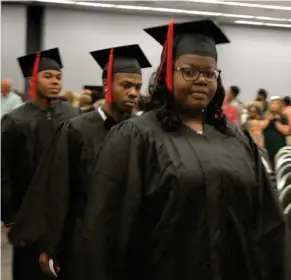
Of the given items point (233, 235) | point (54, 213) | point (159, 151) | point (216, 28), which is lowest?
point (54, 213)

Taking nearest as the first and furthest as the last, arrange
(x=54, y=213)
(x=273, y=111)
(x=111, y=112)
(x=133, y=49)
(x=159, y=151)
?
(x=159, y=151), (x=54, y=213), (x=111, y=112), (x=133, y=49), (x=273, y=111)

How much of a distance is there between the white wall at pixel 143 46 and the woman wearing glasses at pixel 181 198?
10.8 meters

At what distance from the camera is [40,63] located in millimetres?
4168

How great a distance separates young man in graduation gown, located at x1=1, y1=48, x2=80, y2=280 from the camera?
3814 mm

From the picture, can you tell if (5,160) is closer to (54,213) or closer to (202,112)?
(54,213)

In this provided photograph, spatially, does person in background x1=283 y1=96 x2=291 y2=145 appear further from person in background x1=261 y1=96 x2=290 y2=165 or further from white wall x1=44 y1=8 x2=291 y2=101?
white wall x1=44 y1=8 x2=291 y2=101

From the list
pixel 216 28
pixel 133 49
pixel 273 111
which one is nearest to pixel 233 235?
pixel 216 28

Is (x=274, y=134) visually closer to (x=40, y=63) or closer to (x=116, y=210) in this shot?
(x=40, y=63)

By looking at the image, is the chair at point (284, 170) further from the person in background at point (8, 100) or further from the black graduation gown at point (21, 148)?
the person in background at point (8, 100)

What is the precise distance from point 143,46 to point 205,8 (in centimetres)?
186

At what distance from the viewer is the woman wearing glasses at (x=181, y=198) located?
1.93m

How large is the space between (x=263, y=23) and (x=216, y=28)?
13.2m

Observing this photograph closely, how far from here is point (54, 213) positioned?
296 cm

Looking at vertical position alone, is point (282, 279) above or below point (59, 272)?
above
